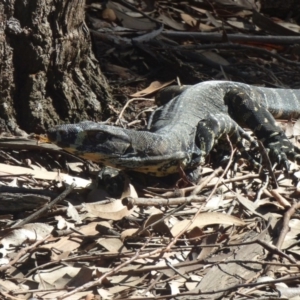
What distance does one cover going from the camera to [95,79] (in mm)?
6895

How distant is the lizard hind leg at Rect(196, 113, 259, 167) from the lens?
255 inches

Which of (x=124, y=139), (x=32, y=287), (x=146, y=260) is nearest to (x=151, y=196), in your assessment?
(x=124, y=139)

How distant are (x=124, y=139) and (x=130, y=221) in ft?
2.61

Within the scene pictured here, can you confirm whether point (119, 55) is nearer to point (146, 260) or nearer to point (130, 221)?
point (130, 221)

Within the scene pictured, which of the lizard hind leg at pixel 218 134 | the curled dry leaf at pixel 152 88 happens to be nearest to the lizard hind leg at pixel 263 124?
the lizard hind leg at pixel 218 134

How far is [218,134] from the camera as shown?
6598 millimetres

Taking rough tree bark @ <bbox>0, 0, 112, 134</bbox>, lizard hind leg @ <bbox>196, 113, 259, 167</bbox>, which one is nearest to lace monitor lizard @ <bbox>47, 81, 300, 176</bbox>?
lizard hind leg @ <bbox>196, 113, 259, 167</bbox>

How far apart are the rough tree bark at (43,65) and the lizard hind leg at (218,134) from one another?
1.03 meters

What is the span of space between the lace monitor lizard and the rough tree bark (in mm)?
747

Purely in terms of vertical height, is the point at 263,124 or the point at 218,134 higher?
the point at 218,134

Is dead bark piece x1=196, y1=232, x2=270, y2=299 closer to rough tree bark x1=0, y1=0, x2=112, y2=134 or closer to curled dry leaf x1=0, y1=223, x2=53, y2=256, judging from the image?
curled dry leaf x1=0, y1=223, x2=53, y2=256

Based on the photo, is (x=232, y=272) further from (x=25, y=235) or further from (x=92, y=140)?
(x=92, y=140)

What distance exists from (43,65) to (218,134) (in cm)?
163

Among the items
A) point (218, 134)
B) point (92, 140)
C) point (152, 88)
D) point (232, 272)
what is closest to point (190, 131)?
point (218, 134)
